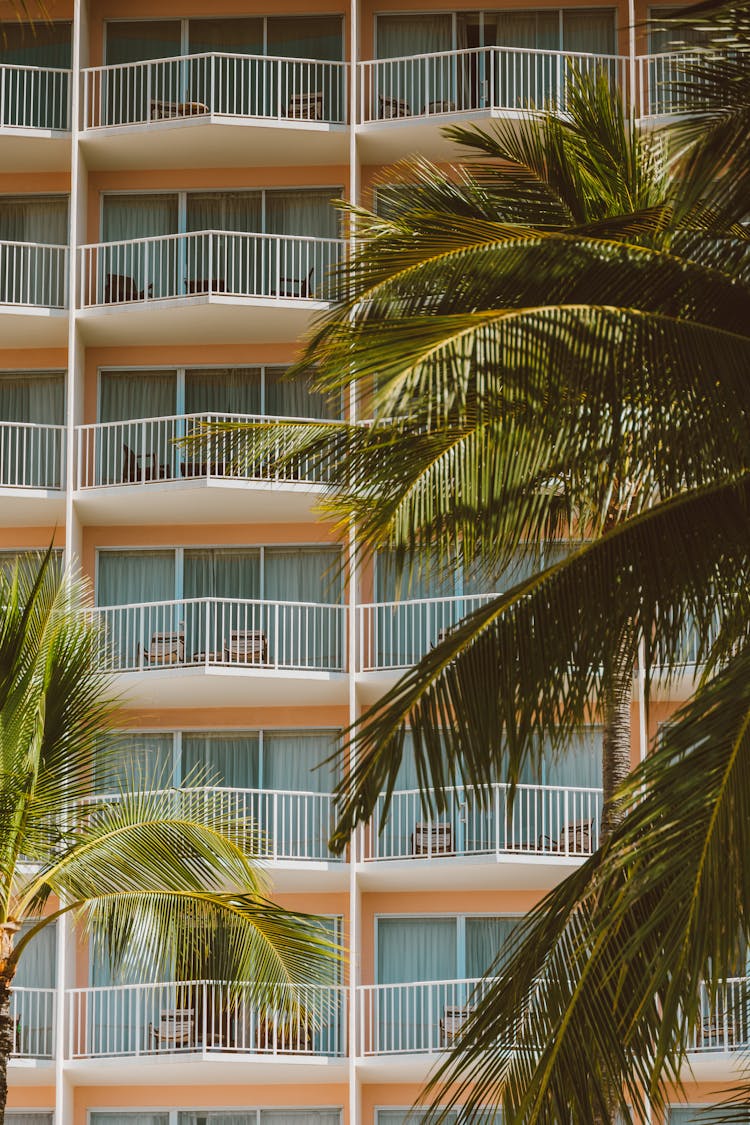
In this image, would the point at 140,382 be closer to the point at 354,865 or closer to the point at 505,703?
the point at 354,865

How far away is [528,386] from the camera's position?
6633 mm

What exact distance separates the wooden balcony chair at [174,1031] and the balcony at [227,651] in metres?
4.04

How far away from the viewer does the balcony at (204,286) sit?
24359 mm

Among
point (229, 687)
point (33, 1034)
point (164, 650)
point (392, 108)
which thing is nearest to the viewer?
point (33, 1034)

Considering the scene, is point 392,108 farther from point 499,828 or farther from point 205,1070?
point 205,1070

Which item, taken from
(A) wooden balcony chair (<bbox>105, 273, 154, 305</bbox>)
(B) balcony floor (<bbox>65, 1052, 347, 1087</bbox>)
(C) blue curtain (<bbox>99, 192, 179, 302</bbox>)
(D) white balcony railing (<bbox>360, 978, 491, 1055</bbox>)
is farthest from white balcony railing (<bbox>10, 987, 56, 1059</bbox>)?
(C) blue curtain (<bbox>99, 192, 179, 302</bbox>)

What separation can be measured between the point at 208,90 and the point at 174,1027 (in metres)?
13.0

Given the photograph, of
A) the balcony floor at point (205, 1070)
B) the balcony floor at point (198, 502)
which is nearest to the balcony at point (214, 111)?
the balcony floor at point (198, 502)

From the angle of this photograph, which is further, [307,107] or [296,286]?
[296,286]

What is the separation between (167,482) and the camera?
941 inches

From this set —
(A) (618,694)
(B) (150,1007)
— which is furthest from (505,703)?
(B) (150,1007)

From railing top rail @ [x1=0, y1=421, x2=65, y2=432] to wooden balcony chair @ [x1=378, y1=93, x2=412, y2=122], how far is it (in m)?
6.22

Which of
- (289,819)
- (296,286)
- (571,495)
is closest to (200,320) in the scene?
(296,286)

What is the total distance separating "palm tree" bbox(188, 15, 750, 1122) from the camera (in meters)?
6.35
